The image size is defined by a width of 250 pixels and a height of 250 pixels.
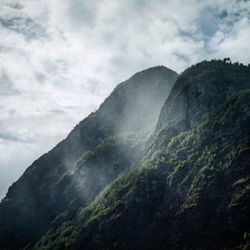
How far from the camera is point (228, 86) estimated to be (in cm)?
14325

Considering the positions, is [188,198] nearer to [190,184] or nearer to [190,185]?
[190,185]

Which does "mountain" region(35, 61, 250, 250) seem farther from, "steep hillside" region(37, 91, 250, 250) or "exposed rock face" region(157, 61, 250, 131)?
"exposed rock face" region(157, 61, 250, 131)

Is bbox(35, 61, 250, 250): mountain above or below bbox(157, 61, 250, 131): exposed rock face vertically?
below

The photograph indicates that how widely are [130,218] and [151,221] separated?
30.8 ft

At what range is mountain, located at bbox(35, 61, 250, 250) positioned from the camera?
8862 cm

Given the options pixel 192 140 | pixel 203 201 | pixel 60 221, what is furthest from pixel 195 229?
pixel 60 221

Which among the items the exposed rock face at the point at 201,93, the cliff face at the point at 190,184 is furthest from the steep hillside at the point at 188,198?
the exposed rock face at the point at 201,93

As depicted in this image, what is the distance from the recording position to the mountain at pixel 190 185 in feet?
291

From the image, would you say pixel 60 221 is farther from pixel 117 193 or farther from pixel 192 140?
pixel 192 140

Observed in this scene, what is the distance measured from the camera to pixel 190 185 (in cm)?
10325

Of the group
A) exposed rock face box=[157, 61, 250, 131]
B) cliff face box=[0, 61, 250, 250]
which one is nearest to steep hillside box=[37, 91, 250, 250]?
cliff face box=[0, 61, 250, 250]

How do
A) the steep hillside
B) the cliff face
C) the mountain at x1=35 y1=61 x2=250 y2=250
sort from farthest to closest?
the cliff face
the mountain at x1=35 y1=61 x2=250 y2=250
the steep hillside

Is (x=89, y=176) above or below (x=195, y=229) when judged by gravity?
above

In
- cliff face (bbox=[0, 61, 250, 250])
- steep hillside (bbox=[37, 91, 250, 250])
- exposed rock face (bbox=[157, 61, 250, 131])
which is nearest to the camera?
steep hillside (bbox=[37, 91, 250, 250])
